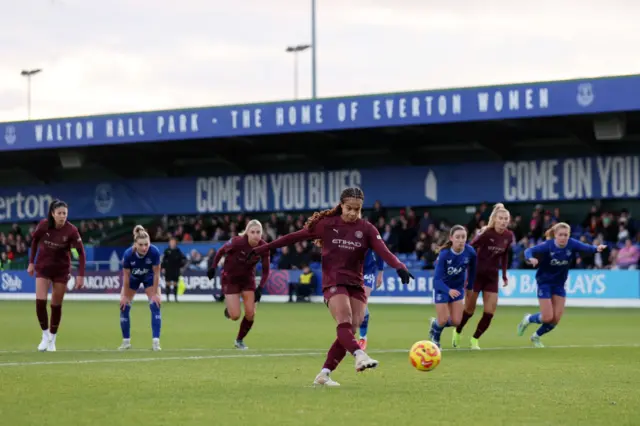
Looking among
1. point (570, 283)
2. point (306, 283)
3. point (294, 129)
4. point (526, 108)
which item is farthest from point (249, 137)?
point (570, 283)

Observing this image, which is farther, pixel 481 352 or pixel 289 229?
pixel 289 229

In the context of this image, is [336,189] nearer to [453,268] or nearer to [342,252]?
[453,268]

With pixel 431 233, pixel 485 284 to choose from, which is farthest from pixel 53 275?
pixel 431 233

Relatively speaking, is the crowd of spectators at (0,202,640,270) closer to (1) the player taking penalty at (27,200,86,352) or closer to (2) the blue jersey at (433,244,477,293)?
(2) the blue jersey at (433,244,477,293)

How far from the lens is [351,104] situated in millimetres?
43844

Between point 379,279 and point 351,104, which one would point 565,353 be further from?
point 351,104

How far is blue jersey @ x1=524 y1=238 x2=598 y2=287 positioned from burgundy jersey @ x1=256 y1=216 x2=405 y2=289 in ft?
23.5

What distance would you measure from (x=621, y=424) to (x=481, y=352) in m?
8.89

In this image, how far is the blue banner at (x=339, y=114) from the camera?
39000 millimetres

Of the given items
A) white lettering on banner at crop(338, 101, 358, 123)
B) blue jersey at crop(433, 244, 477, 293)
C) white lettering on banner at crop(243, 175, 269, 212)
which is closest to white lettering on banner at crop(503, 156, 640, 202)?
white lettering on banner at crop(338, 101, 358, 123)

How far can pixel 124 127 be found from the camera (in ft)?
161

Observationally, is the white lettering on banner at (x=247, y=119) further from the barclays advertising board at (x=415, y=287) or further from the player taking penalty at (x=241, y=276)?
the player taking penalty at (x=241, y=276)

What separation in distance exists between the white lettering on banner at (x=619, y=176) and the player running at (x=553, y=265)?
2278 centimetres

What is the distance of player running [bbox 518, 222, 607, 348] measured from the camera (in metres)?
19.3
